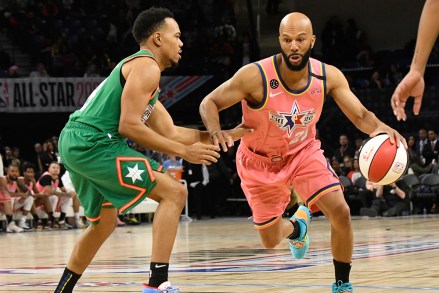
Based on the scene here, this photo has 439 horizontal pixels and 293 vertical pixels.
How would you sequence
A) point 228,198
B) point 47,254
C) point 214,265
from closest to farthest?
point 214,265 → point 47,254 → point 228,198

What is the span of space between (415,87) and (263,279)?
3656 millimetres

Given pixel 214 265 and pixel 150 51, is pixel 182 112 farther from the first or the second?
pixel 150 51

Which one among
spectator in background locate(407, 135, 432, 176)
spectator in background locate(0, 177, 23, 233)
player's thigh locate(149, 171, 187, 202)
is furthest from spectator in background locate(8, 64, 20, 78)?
player's thigh locate(149, 171, 187, 202)

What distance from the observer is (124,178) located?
513 centimetres

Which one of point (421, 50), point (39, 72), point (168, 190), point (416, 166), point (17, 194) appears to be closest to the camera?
point (421, 50)

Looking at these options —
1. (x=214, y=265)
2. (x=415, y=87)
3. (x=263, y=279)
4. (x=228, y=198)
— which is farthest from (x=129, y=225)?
(x=415, y=87)

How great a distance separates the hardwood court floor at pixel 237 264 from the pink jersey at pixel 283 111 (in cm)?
99

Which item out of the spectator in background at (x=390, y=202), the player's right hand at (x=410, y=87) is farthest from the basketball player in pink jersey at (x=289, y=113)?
the spectator in background at (x=390, y=202)

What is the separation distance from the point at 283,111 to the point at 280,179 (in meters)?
0.51

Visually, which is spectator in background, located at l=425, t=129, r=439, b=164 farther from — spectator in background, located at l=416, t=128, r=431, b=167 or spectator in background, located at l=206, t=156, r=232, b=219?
spectator in background, located at l=206, t=156, r=232, b=219

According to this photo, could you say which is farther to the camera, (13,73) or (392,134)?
(13,73)

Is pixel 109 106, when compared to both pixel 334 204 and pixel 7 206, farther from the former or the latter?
pixel 7 206

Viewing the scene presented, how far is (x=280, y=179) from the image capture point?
6.23 m

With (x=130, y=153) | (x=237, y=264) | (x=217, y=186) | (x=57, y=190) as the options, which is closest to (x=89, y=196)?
(x=130, y=153)
